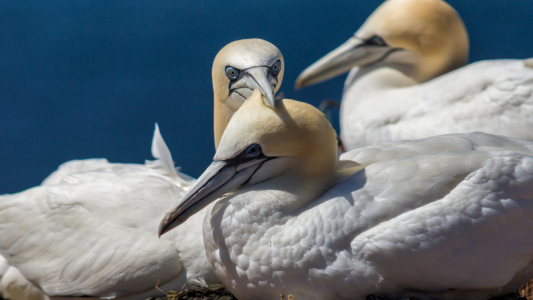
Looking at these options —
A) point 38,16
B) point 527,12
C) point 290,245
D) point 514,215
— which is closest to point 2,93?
point 38,16

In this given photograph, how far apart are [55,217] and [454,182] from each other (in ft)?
6.77

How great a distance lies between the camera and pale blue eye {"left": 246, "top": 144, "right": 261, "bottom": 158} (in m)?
2.20

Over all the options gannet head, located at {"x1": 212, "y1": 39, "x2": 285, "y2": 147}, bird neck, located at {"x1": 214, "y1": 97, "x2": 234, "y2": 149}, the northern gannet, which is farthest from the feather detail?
the northern gannet

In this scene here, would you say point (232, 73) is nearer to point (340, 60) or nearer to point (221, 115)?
point (221, 115)

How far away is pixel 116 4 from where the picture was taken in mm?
4480

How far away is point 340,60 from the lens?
431 cm

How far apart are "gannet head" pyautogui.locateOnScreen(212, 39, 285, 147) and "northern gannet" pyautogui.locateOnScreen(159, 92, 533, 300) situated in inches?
18.1

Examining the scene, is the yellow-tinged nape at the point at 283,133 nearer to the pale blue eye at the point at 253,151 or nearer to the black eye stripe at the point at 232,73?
the pale blue eye at the point at 253,151

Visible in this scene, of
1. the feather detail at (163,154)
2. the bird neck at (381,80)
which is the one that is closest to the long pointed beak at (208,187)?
the feather detail at (163,154)

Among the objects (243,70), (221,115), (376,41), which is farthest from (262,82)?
(376,41)

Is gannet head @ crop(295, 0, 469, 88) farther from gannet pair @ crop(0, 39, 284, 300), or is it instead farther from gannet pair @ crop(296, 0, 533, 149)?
gannet pair @ crop(0, 39, 284, 300)

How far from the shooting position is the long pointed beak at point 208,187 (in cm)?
223

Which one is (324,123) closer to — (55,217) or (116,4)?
(55,217)

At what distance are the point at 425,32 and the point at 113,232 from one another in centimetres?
274
